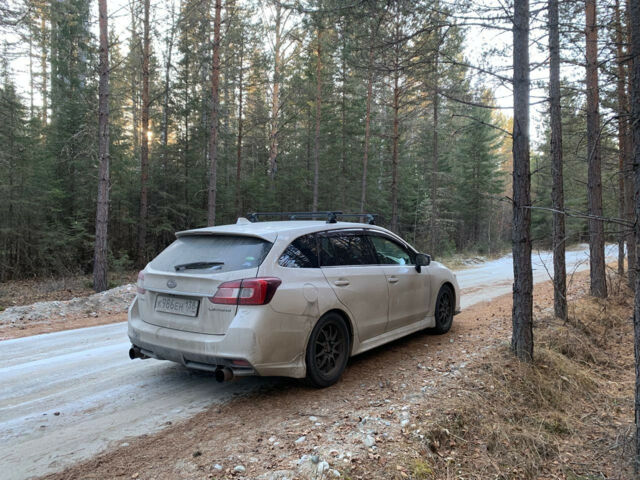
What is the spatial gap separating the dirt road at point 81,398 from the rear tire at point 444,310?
9.57ft

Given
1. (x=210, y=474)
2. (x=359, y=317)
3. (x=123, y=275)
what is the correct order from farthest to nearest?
(x=123, y=275), (x=359, y=317), (x=210, y=474)

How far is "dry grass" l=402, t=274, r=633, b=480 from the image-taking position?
332 centimetres

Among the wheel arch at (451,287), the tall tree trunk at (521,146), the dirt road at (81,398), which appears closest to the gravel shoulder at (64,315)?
the dirt road at (81,398)

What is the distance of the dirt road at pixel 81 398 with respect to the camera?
311cm

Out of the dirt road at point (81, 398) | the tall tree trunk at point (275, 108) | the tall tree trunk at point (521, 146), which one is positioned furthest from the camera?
the tall tree trunk at point (275, 108)

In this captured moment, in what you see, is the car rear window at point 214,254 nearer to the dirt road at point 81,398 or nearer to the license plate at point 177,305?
the license plate at point 177,305

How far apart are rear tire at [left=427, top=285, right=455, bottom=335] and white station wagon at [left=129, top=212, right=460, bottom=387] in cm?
140

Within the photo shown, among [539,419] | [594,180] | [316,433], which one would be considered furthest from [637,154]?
[594,180]

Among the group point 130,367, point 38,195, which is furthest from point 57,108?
point 130,367

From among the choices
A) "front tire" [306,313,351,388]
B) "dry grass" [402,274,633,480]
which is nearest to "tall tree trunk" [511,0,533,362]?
"dry grass" [402,274,633,480]

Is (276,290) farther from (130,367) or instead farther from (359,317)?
(130,367)

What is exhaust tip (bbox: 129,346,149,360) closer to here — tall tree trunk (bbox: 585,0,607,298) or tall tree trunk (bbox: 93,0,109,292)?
tall tree trunk (bbox: 93,0,109,292)

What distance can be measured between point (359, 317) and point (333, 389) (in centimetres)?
83

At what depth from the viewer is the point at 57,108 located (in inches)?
674
